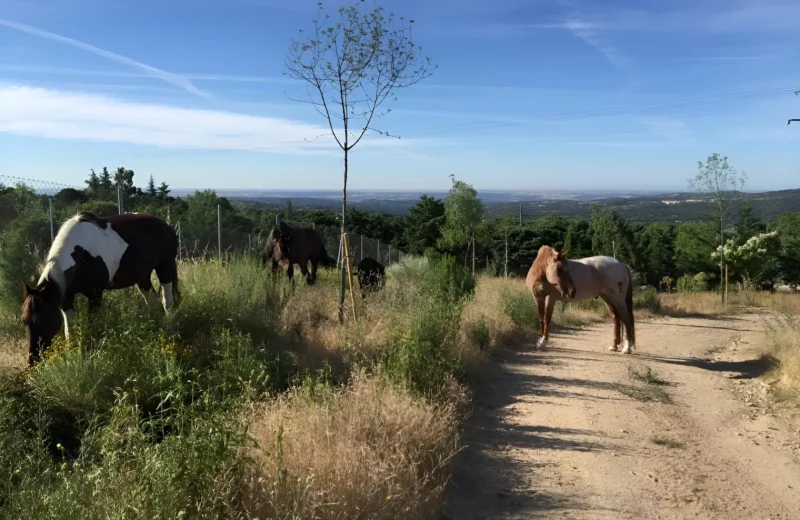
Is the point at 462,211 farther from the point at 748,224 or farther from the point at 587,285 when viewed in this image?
the point at 748,224

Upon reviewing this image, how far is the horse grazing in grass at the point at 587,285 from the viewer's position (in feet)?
Answer: 32.8

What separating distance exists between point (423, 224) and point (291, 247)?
29.0 metres

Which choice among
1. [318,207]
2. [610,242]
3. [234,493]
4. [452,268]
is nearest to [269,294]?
[452,268]

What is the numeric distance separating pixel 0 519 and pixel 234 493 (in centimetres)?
127

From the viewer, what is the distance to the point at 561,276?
31.9 ft

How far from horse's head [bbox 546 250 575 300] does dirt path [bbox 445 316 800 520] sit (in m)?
1.15

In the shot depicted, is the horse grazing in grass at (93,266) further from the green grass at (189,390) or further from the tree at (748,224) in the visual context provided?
the tree at (748,224)

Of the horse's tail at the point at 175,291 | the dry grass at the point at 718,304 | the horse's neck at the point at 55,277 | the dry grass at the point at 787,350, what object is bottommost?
the dry grass at the point at 718,304

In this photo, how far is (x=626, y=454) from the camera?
5410 mm

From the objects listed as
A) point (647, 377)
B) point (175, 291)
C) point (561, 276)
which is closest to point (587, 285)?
point (561, 276)

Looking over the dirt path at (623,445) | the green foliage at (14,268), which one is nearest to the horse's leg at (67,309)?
the green foliage at (14,268)

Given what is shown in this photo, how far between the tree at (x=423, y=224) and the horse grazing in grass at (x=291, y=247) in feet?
79.6

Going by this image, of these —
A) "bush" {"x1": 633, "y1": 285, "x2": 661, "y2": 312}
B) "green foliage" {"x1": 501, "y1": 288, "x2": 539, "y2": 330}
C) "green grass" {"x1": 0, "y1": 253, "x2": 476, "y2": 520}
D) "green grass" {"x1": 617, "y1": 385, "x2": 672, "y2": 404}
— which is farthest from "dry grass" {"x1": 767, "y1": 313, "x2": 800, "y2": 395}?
"bush" {"x1": 633, "y1": 285, "x2": 661, "y2": 312}

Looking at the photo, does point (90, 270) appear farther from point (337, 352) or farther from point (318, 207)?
point (318, 207)
